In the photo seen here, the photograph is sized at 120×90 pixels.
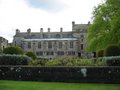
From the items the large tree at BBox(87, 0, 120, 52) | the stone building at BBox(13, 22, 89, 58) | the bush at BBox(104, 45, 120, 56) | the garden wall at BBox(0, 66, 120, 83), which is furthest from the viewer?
the stone building at BBox(13, 22, 89, 58)

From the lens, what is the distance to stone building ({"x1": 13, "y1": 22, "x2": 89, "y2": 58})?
9931 centimetres

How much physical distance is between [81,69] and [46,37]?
8377 centimetres

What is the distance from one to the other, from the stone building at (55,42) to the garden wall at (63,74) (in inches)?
3039

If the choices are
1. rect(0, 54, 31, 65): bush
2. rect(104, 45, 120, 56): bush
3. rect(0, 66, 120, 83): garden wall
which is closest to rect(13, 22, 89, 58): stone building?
rect(104, 45, 120, 56): bush

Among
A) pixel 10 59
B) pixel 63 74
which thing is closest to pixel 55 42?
pixel 10 59

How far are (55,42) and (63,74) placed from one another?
8054 centimetres

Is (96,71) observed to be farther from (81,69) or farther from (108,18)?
(108,18)

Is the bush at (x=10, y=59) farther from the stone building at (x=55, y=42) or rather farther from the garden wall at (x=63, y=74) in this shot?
the stone building at (x=55, y=42)

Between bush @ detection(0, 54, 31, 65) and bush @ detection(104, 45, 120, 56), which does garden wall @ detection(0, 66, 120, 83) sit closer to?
bush @ detection(0, 54, 31, 65)

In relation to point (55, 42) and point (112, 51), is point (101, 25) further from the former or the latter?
point (55, 42)

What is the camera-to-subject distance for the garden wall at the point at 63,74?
19.4m

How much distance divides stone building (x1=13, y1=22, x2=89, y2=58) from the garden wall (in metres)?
77.2

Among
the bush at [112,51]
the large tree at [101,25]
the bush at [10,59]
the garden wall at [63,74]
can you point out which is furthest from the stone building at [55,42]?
the garden wall at [63,74]

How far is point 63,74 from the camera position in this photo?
65.3ft
